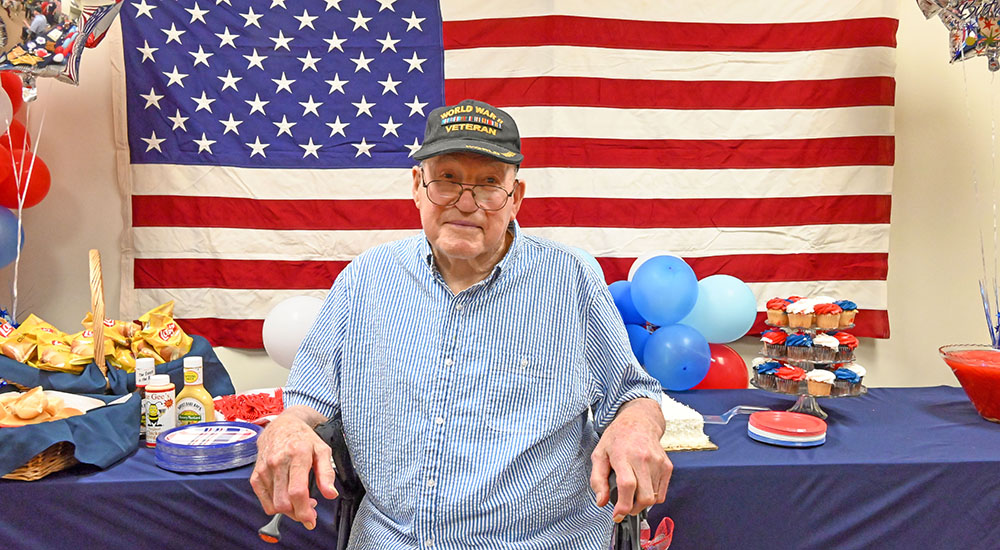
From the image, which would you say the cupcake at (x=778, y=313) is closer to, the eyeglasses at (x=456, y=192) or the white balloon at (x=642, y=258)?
the white balloon at (x=642, y=258)

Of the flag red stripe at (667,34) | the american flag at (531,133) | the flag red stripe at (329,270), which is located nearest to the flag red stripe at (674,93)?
the american flag at (531,133)

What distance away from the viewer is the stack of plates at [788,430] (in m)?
2.08

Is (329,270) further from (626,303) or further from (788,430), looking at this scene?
(788,430)

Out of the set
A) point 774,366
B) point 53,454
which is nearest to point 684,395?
point 774,366

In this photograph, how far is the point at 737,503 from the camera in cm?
196

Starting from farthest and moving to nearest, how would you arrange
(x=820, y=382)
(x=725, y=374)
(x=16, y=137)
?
(x=725, y=374) < (x=16, y=137) < (x=820, y=382)

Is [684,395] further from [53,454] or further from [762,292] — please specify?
[53,454]

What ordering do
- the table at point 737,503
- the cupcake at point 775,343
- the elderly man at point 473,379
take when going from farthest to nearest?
the cupcake at point 775,343, the table at point 737,503, the elderly man at point 473,379

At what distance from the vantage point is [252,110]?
2.96 metres

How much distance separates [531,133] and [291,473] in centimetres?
201

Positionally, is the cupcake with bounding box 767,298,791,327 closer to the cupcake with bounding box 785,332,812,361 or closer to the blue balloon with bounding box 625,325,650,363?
the cupcake with bounding box 785,332,812,361

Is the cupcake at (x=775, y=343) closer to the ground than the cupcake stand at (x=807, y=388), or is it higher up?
higher up

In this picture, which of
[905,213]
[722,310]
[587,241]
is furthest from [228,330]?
[905,213]

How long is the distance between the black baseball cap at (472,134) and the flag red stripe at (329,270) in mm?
1524
